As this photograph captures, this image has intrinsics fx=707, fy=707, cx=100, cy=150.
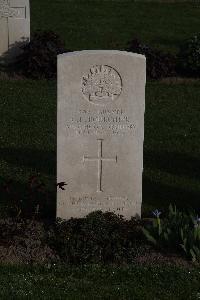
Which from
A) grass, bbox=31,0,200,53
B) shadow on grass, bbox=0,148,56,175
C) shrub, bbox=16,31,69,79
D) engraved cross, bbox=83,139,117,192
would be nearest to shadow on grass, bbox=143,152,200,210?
engraved cross, bbox=83,139,117,192

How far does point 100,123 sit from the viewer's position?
7.07 m

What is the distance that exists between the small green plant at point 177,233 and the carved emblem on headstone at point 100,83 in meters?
1.26

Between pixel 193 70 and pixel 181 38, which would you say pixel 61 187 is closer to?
pixel 193 70

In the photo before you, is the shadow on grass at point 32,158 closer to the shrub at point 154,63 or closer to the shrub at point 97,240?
the shrub at point 97,240

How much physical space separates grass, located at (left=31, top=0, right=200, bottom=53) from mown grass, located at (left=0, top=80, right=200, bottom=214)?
386 centimetres

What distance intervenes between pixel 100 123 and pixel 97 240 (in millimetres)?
1168

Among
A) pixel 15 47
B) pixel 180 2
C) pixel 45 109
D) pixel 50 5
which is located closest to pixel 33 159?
pixel 45 109

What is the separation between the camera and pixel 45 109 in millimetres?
11984

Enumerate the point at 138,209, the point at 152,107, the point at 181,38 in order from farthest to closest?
1. the point at 181,38
2. the point at 152,107
3. the point at 138,209

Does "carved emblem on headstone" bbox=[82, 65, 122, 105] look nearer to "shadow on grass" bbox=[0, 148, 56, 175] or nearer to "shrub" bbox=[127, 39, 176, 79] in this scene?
"shadow on grass" bbox=[0, 148, 56, 175]

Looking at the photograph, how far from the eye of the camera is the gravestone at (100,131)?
22.6ft

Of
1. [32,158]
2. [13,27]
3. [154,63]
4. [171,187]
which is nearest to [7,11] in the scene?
[13,27]

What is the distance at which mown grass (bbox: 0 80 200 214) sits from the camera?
8756 millimetres

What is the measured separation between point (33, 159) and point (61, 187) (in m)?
2.57
